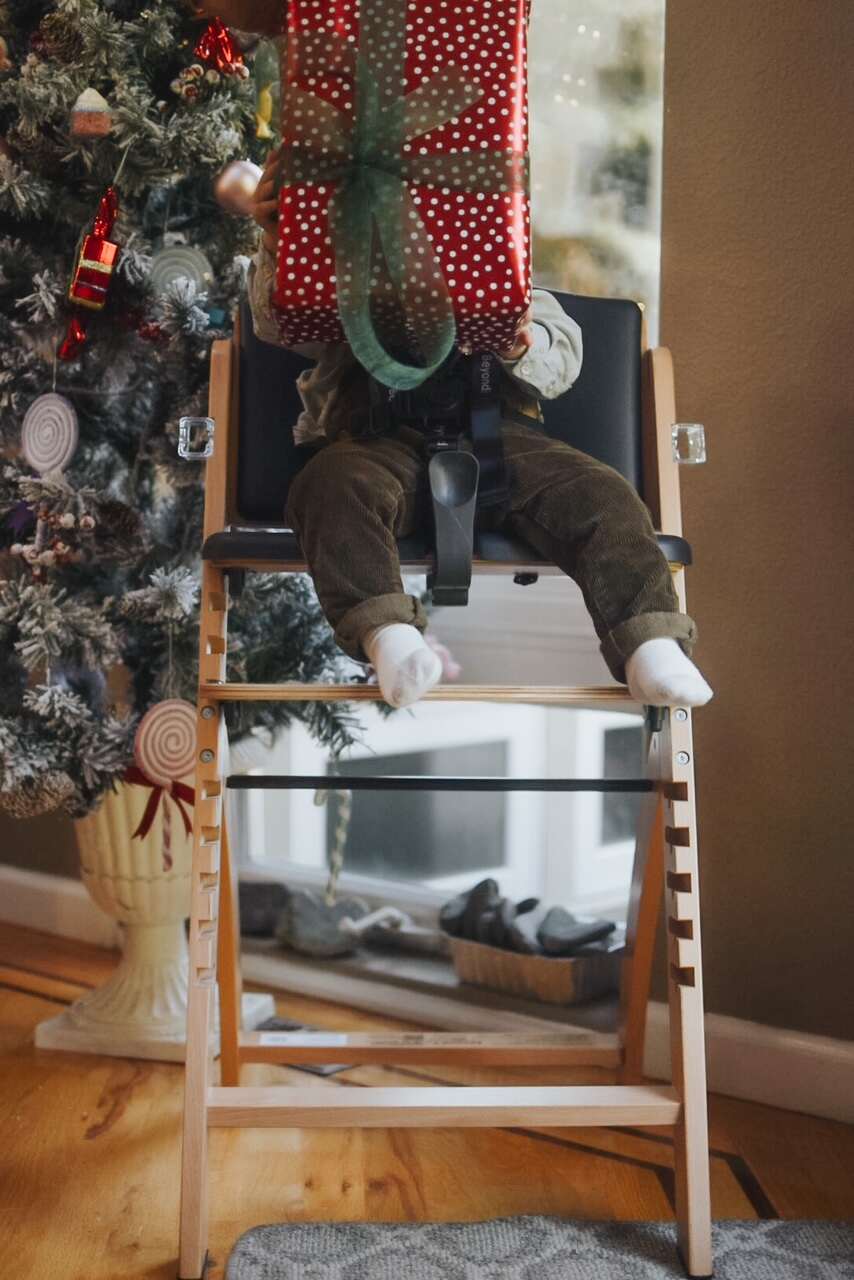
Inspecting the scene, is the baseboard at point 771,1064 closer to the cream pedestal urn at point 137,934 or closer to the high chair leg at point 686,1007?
the high chair leg at point 686,1007

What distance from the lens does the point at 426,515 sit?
3.70ft

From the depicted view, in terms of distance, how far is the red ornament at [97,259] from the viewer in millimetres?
1354

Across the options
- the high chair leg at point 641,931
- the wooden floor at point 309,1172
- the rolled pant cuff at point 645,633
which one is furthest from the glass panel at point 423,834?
the rolled pant cuff at point 645,633

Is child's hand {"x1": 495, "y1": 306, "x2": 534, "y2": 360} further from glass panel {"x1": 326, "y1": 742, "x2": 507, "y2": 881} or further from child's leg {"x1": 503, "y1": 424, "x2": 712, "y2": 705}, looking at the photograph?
glass panel {"x1": 326, "y1": 742, "x2": 507, "y2": 881}

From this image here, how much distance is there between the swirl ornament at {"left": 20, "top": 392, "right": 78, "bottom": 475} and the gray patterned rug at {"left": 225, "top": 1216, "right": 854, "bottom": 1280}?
0.87 metres

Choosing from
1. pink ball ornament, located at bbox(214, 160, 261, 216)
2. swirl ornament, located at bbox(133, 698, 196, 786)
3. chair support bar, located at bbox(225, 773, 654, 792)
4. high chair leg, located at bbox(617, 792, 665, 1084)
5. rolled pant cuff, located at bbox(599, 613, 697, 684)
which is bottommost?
high chair leg, located at bbox(617, 792, 665, 1084)

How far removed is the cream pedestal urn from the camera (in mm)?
1587

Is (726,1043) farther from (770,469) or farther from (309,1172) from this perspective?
(770,469)

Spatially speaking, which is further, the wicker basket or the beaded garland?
the wicker basket

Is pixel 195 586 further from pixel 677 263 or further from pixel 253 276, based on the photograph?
pixel 677 263

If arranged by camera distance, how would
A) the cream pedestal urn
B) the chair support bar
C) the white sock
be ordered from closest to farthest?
the white sock, the chair support bar, the cream pedestal urn

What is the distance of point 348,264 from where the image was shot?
100cm

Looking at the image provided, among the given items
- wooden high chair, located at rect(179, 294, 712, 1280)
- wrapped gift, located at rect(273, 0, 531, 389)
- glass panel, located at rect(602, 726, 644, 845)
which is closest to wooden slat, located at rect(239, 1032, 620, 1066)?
wooden high chair, located at rect(179, 294, 712, 1280)

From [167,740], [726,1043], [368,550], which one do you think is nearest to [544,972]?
[726,1043]
